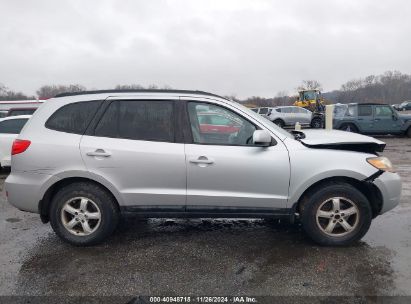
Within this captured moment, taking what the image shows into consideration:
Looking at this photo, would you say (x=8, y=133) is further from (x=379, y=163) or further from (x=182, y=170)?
(x=379, y=163)

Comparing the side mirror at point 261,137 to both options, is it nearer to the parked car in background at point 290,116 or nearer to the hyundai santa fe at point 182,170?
the hyundai santa fe at point 182,170

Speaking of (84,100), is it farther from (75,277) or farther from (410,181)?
(410,181)

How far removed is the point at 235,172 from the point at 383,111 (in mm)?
14820

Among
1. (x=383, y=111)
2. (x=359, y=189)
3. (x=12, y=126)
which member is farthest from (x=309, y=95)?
(x=359, y=189)

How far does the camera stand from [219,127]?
384 centimetres

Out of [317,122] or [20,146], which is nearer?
[20,146]

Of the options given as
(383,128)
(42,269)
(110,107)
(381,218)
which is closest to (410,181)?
(381,218)

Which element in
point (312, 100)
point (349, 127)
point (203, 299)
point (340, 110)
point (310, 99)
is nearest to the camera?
point (203, 299)

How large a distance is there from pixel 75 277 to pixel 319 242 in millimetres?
2639

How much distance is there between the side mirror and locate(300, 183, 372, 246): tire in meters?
0.82

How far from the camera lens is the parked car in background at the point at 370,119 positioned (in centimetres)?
1566

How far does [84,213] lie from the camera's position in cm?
382

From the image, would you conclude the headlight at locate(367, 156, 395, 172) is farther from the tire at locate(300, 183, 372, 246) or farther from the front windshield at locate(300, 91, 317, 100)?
the front windshield at locate(300, 91, 317, 100)

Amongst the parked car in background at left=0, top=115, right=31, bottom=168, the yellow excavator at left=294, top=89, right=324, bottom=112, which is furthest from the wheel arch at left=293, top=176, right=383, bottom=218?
the yellow excavator at left=294, top=89, right=324, bottom=112
